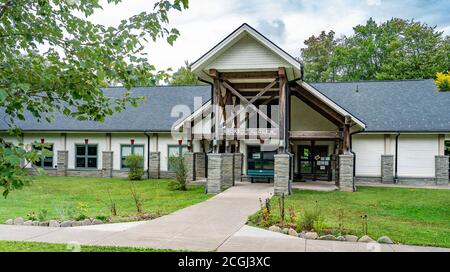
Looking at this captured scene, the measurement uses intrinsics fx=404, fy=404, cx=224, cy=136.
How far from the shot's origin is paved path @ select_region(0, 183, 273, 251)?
25.6 feet

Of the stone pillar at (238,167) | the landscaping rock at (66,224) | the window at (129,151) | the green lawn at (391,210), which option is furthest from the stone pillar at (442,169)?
the landscaping rock at (66,224)

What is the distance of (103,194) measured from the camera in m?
16.4

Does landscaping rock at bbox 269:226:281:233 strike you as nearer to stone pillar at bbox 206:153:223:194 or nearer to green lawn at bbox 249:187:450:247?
green lawn at bbox 249:187:450:247

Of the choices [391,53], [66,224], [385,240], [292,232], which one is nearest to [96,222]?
[66,224]

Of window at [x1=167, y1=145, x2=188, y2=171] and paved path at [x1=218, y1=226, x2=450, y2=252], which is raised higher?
window at [x1=167, y1=145, x2=188, y2=171]

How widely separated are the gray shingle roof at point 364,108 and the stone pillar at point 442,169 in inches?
60.6

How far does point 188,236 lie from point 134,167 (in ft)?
51.4

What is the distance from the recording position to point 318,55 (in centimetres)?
5400

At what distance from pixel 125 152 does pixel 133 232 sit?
17116 millimetres

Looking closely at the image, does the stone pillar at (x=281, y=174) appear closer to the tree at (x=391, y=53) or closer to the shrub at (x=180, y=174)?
the shrub at (x=180, y=174)

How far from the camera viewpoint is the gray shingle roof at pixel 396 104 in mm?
22266

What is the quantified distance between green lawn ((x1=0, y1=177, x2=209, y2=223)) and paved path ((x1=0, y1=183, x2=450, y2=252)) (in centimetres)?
160

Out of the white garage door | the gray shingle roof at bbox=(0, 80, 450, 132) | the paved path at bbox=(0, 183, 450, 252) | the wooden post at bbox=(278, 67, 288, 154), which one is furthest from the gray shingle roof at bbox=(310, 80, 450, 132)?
the paved path at bbox=(0, 183, 450, 252)

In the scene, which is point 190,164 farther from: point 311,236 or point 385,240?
point 385,240
